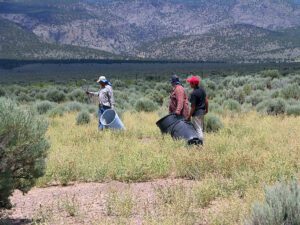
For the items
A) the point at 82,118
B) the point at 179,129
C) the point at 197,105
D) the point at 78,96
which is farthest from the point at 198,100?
the point at 78,96

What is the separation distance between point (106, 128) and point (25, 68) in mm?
146681

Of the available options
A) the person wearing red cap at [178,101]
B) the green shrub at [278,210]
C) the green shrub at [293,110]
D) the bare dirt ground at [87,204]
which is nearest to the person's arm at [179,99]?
the person wearing red cap at [178,101]

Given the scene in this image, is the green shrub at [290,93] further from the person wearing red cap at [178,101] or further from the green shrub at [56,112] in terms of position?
the person wearing red cap at [178,101]

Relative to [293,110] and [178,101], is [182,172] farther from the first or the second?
[293,110]

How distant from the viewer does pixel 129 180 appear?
9.25 metres

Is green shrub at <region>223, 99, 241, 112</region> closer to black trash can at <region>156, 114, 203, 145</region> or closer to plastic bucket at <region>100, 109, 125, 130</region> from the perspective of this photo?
plastic bucket at <region>100, 109, 125, 130</region>

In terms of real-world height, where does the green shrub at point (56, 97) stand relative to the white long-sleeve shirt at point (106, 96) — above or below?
below

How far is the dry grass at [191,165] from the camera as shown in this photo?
693 cm

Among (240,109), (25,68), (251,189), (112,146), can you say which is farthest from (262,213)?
(25,68)

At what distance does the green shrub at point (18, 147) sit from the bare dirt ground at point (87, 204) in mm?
476

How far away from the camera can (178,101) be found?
12836 millimetres

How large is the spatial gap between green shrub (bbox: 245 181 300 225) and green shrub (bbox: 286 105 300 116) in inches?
557

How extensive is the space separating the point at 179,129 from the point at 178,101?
724 mm

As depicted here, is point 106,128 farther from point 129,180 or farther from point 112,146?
point 129,180
